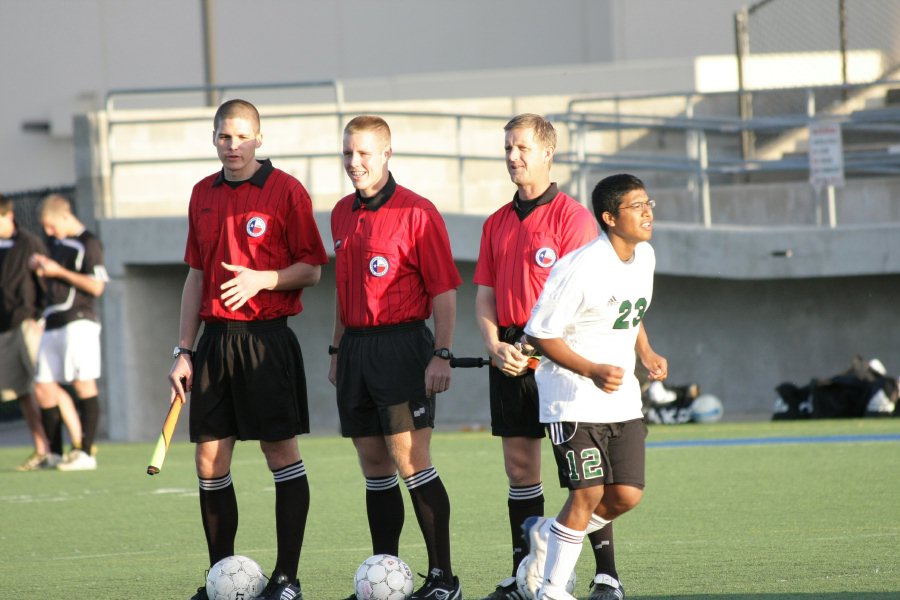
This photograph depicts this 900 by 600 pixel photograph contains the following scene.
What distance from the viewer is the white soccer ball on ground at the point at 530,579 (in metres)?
5.63

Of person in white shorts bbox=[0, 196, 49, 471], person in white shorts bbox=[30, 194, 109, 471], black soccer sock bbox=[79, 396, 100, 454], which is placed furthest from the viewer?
person in white shorts bbox=[0, 196, 49, 471]

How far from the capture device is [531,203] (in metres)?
6.09

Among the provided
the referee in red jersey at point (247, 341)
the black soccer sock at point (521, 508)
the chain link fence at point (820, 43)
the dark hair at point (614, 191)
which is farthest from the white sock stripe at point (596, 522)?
the chain link fence at point (820, 43)

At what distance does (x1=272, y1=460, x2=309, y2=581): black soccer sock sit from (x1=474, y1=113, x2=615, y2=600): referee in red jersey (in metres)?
0.88

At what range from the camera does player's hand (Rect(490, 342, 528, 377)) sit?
227 inches

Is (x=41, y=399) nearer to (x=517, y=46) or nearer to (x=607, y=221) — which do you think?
(x=607, y=221)

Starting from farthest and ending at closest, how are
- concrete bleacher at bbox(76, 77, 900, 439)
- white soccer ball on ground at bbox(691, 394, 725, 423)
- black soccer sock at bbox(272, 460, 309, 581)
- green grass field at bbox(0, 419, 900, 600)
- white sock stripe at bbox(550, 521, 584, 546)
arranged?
concrete bleacher at bbox(76, 77, 900, 439), white soccer ball on ground at bbox(691, 394, 725, 423), green grass field at bbox(0, 419, 900, 600), black soccer sock at bbox(272, 460, 309, 581), white sock stripe at bbox(550, 521, 584, 546)

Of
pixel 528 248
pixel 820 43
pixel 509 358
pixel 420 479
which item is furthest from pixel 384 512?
pixel 820 43

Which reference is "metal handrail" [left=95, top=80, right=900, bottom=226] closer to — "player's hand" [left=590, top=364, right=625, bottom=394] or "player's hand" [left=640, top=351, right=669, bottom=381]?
"player's hand" [left=640, top=351, right=669, bottom=381]

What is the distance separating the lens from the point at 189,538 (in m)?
8.24

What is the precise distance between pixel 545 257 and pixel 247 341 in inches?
53.6

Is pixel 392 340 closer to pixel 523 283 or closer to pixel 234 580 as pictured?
pixel 523 283

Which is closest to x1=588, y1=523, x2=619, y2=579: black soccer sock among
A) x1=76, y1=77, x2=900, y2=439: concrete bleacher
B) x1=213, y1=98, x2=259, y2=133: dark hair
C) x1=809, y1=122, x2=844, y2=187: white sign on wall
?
x1=213, y1=98, x2=259, y2=133: dark hair

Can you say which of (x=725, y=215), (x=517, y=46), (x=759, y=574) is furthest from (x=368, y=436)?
(x=517, y=46)
